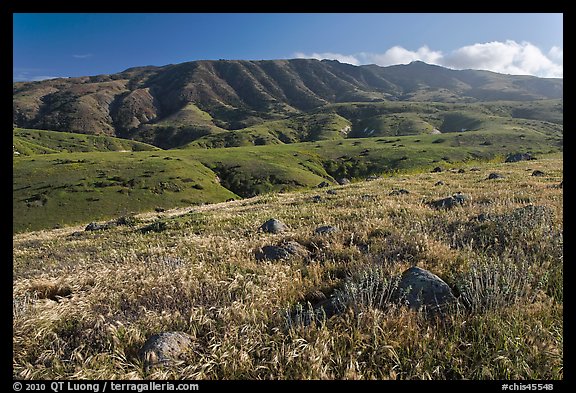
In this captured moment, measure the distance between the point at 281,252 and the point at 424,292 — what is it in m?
3.86

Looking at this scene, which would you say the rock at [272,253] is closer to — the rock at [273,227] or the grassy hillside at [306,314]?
the grassy hillside at [306,314]

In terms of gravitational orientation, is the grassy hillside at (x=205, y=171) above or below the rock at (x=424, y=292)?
below

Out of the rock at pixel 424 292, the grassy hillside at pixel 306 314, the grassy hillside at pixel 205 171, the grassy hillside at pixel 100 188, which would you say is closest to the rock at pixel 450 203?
the grassy hillside at pixel 306 314

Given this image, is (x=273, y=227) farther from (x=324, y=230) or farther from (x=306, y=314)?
(x=306, y=314)

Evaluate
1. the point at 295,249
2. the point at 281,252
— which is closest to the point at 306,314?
the point at 281,252

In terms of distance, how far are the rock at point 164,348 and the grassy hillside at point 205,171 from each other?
245 ft

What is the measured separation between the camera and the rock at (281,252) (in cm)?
796

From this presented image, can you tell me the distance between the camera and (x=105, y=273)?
22.5ft

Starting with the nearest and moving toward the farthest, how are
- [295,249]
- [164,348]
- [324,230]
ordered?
[164,348] → [295,249] → [324,230]

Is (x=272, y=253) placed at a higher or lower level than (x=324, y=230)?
higher

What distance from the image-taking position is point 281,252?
8156 mm
